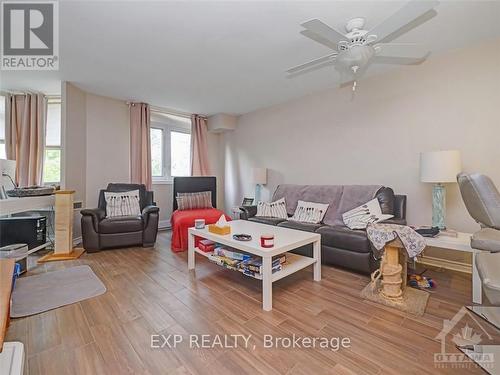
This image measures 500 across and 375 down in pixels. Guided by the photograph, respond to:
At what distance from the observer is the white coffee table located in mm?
1808

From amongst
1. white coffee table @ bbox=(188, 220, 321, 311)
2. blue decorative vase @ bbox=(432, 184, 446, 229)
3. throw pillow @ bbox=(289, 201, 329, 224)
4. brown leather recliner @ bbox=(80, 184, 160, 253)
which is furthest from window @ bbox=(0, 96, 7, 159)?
blue decorative vase @ bbox=(432, 184, 446, 229)

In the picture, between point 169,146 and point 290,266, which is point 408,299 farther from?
point 169,146

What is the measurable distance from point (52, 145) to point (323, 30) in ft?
14.4

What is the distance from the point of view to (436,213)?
2363mm

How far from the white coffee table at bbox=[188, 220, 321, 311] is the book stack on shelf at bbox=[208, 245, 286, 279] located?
0.08m

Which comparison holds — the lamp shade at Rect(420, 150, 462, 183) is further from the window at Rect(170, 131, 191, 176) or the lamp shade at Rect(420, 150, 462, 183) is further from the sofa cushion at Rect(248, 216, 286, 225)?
the window at Rect(170, 131, 191, 176)

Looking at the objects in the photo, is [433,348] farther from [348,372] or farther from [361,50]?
[361,50]

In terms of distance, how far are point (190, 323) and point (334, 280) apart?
1.43 meters

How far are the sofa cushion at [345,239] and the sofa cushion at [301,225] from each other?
0.11 meters

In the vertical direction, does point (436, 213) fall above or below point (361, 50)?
below

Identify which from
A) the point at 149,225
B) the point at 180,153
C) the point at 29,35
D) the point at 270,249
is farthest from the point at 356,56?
the point at 180,153

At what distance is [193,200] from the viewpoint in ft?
13.2

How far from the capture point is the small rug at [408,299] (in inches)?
69.2

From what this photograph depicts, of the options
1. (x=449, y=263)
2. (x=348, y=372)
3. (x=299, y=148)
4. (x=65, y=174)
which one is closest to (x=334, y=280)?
(x=348, y=372)
